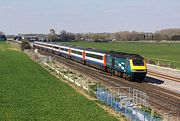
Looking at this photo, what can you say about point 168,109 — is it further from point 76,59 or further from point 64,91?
point 76,59

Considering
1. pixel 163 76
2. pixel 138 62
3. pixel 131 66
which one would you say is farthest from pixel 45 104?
pixel 163 76

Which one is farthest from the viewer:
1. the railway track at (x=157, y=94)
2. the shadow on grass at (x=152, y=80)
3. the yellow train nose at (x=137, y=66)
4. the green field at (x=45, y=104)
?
the shadow on grass at (x=152, y=80)

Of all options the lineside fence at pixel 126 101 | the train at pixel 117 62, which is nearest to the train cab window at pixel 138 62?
the train at pixel 117 62

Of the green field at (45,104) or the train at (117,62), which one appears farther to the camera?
the train at (117,62)

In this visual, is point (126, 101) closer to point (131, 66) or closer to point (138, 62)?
point (131, 66)

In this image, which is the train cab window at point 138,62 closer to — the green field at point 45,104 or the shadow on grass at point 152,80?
the shadow on grass at point 152,80

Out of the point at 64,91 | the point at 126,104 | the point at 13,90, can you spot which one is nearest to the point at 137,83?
the point at 64,91

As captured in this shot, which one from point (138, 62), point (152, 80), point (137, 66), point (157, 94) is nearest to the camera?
point (157, 94)

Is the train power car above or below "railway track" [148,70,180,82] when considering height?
above

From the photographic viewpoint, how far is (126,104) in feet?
92.2

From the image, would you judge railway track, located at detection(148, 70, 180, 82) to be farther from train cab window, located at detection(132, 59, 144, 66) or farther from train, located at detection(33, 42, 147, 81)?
train cab window, located at detection(132, 59, 144, 66)

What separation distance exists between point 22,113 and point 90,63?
41.7 m

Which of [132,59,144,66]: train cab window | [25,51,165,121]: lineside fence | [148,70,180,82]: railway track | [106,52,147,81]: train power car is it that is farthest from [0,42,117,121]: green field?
[148,70,180,82]: railway track

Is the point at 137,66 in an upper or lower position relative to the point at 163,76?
upper
